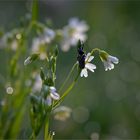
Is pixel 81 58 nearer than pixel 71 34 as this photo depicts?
Yes

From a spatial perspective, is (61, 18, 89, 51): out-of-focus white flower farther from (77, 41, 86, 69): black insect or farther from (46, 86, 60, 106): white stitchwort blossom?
(46, 86, 60, 106): white stitchwort blossom

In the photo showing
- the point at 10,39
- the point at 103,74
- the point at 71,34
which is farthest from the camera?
the point at 103,74

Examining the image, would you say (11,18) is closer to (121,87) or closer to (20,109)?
(121,87)

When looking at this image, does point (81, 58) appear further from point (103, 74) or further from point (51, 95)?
point (103, 74)

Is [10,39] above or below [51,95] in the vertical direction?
above

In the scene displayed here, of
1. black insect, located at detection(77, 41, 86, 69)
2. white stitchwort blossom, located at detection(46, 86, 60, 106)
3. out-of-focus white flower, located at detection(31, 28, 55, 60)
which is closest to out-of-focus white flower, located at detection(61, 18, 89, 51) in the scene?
out-of-focus white flower, located at detection(31, 28, 55, 60)

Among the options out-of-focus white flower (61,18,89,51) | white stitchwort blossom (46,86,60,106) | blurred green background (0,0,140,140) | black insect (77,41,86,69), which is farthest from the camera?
blurred green background (0,0,140,140)

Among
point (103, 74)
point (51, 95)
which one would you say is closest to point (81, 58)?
point (51, 95)

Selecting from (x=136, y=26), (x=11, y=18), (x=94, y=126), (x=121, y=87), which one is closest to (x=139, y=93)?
(x=121, y=87)

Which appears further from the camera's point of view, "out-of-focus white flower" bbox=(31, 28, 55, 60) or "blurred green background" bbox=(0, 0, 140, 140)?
"blurred green background" bbox=(0, 0, 140, 140)
